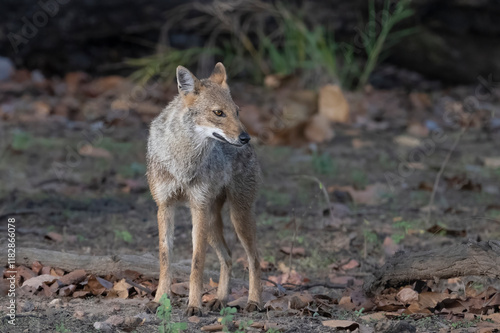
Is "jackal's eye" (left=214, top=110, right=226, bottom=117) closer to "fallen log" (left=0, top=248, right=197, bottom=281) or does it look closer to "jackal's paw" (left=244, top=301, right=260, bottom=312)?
"fallen log" (left=0, top=248, right=197, bottom=281)

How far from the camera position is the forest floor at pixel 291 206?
192 inches

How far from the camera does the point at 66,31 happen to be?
11742mm

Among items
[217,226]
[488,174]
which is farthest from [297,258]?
[488,174]

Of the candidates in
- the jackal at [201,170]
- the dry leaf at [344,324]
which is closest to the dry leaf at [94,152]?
the jackal at [201,170]

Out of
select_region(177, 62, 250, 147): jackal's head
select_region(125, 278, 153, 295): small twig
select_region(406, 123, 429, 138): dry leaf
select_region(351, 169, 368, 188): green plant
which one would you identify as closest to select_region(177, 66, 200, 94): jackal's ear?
select_region(177, 62, 250, 147): jackal's head

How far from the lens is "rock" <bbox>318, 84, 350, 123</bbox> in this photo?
36.0 ft

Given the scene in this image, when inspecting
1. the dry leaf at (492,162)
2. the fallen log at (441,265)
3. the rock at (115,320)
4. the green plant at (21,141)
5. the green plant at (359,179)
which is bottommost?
the rock at (115,320)

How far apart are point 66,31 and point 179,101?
270 inches

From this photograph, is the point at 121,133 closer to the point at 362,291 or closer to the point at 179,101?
the point at 179,101

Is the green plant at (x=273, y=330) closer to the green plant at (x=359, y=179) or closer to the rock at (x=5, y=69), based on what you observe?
the green plant at (x=359, y=179)

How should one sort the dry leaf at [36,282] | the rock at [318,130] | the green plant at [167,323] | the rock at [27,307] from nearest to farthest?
the green plant at [167,323]
the rock at [27,307]
the dry leaf at [36,282]
the rock at [318,130]

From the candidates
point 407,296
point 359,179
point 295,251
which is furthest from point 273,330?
point 359,179

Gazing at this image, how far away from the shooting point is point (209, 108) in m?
5.31

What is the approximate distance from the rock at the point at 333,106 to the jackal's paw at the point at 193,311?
6475mm
